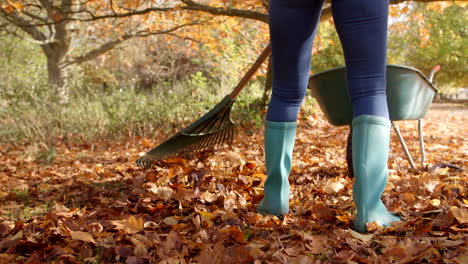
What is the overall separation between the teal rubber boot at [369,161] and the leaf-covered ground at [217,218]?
0.31ft

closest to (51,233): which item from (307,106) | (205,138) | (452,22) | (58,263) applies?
(58,263)

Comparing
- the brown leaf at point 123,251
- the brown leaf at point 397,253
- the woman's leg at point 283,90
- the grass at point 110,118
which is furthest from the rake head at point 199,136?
the grass at point 110,118

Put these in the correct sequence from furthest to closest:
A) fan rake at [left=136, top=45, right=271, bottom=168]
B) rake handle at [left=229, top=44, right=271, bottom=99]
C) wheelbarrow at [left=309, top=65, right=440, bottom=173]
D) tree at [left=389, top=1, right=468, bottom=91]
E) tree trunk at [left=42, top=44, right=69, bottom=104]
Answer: tree at [left=389, top=1, right=468, bottom=91], tree trunk at [left=42, top=44, right=69, bottom=104], fan rake at [left=136, top=45, right=271, bottom=168], rake handle at [left=229, top=44, right=271, bottom=99], wheelbarrow at [left=309, top=65, right=440, bottom=173]

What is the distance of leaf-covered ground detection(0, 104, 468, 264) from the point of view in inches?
46.3

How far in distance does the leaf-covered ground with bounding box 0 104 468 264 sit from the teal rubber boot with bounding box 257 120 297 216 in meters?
0.07

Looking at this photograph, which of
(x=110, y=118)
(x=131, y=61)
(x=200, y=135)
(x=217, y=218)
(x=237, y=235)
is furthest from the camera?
(x=131, y=61)

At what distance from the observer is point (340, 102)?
2363 millimetres

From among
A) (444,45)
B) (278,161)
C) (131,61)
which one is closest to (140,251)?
(278,161)

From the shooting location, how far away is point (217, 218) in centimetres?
160

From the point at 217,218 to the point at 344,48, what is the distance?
0.85 metres

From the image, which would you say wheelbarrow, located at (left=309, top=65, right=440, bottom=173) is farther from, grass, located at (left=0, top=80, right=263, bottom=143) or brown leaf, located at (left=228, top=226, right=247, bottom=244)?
grass, located at (left=0, top=80, right=263, bottom=143)

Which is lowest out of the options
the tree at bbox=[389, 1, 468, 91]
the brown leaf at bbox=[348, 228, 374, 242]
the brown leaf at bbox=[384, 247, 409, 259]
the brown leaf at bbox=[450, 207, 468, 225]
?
the brown leaf at bbox=[348, 228, 374, 242]

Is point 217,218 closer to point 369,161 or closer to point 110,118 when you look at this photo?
point 369,161

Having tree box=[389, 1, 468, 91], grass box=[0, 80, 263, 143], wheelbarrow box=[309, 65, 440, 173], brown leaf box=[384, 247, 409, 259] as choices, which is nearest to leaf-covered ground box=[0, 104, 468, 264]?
brown leaf box=[384, 247, 409, 259]
